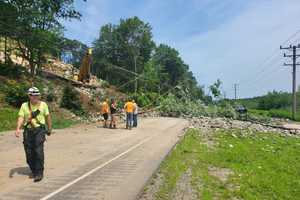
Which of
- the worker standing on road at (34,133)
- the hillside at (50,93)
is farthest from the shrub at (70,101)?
the worker standing on road at (34,133)

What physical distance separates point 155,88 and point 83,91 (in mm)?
34544

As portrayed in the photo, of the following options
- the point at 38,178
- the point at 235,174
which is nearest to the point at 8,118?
the point at 38,178

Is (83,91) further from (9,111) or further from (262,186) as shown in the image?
(262,186)

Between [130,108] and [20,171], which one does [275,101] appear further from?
[20,171]

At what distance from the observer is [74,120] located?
25.2m

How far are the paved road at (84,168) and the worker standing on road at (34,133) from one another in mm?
319

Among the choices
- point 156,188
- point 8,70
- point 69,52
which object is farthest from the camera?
point 69,52

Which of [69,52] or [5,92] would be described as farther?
[69,52]

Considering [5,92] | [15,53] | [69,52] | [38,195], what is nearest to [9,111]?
[5,92]

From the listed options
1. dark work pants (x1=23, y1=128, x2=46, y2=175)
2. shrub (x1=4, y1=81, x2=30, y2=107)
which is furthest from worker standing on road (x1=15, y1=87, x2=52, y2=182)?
shrub (x1=4, y1=81, x2=30, y2=107)

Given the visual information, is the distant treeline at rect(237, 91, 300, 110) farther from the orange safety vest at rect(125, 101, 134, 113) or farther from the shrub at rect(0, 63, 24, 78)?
the orange safety vest at rect(125, 101, 134, 113)

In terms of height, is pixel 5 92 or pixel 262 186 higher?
pixel 5 92

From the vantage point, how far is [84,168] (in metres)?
10.1

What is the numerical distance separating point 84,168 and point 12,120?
11.8 meters
